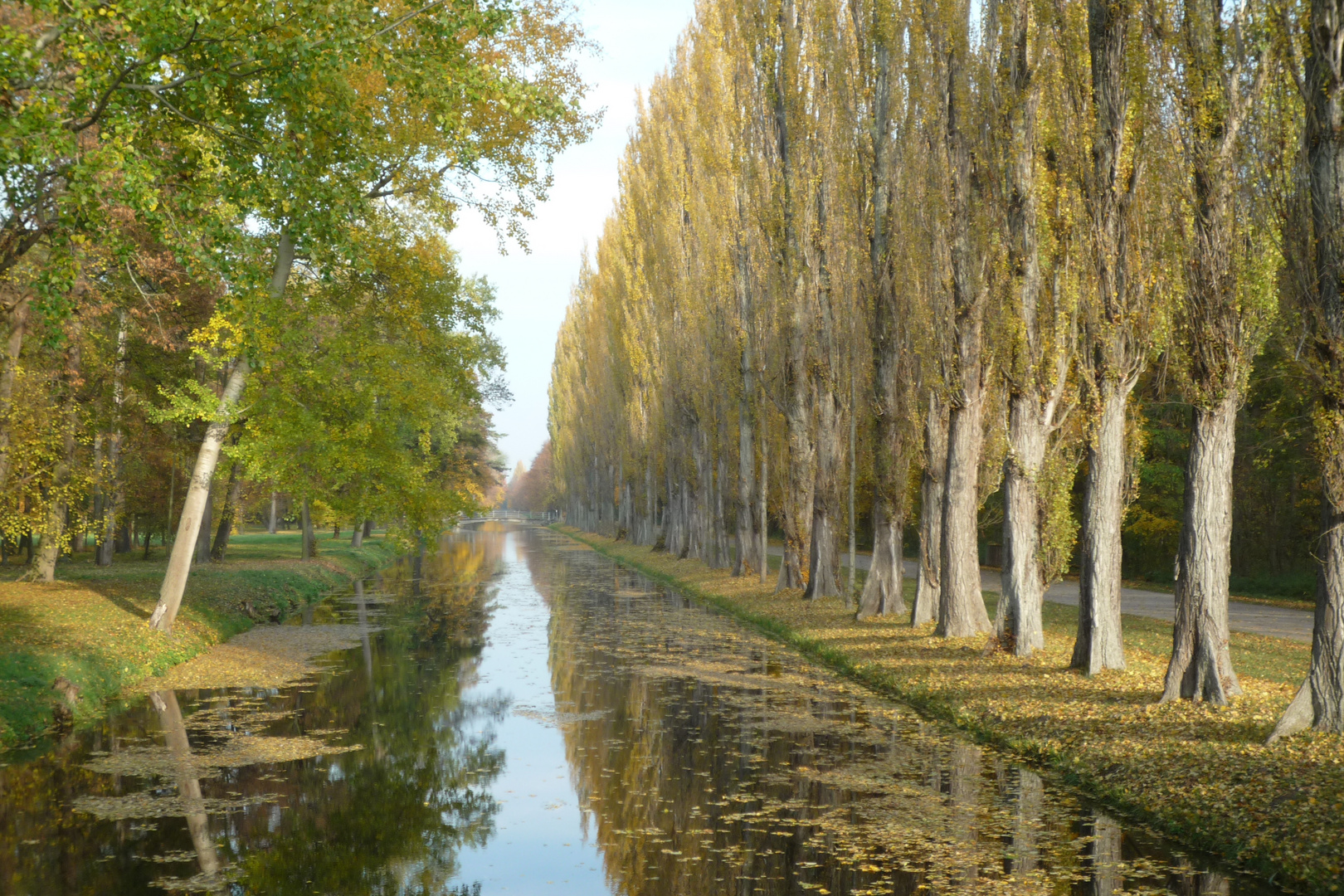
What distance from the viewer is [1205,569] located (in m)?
10.9

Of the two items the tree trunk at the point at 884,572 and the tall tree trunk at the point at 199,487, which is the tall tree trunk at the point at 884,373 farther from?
the tall tree trunk at the point at 199,487

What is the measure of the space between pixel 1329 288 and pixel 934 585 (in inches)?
439

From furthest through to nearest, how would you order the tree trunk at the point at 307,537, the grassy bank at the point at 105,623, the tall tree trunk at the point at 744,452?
the tree trunk at the point at 307,537 < the tall tree trunk at the point at 744,452 < the grassy bank at the point at 105,623

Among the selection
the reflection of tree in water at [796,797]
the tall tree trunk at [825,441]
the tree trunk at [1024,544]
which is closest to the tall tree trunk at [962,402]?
the tree trunk at [1024,544]

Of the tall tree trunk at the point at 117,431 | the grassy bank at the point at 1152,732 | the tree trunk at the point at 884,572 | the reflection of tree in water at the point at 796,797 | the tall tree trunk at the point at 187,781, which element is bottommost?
the tall tree trunk at the point at 187,781

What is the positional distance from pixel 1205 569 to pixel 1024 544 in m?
4.25

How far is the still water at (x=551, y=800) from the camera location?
6676 millimetres

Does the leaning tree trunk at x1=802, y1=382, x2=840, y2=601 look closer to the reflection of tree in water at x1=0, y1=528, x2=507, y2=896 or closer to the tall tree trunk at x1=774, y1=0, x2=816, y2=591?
the tall tree trunk at x1=774, y1=0, x2=816, y2=591

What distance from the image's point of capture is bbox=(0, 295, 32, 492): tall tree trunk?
18.5 meters

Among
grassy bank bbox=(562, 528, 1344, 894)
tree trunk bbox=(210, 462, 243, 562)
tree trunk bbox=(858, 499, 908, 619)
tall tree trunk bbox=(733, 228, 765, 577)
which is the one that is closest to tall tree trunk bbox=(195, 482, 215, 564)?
tree trunk bbox=(210, 462, 243, 562)

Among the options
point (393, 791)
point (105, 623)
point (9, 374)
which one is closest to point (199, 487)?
point (105, 623)

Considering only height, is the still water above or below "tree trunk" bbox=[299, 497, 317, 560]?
below

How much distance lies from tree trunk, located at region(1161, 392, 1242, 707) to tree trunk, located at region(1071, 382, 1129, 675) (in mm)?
1974

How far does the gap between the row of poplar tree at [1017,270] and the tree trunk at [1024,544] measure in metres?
0.04
